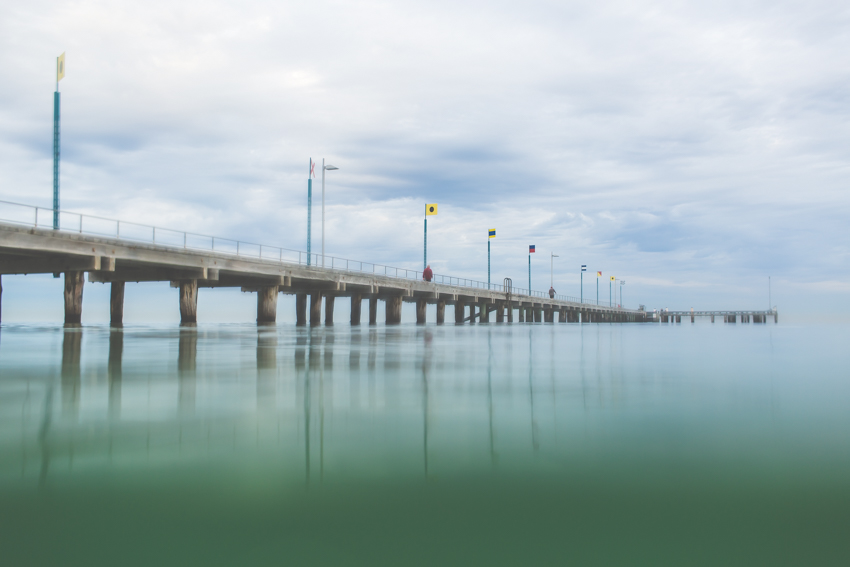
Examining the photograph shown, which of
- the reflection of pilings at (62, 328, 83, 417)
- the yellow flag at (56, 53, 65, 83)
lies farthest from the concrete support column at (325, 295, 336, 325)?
the reflection of pilings at (62, 328, 83, 417)

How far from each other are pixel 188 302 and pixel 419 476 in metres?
33.3

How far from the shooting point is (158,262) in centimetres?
3028

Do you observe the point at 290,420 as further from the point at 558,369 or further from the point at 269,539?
the point at 558,369

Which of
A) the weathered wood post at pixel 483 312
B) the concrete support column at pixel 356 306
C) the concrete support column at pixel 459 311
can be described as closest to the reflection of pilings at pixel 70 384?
the concrete support column at pixel 356 306

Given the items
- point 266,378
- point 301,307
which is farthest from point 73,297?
point 266,378

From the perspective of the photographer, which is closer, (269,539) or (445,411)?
(269,539)

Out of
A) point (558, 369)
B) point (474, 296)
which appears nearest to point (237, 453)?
point (558, 369)

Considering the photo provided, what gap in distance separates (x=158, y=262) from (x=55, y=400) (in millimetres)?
26321

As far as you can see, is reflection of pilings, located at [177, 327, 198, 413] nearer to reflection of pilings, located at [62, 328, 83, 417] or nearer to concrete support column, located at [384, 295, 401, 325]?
reflection of pilings, located at [62, 328, 83, 417]

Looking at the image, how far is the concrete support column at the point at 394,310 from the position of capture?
49688 mm

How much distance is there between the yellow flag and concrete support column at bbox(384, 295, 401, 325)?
28.3m

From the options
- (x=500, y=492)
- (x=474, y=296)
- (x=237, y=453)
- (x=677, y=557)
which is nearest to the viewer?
(x=677, y=557)

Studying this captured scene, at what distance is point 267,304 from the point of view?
38219 millimetres

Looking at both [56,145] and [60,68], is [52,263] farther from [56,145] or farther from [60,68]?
[60,68]
